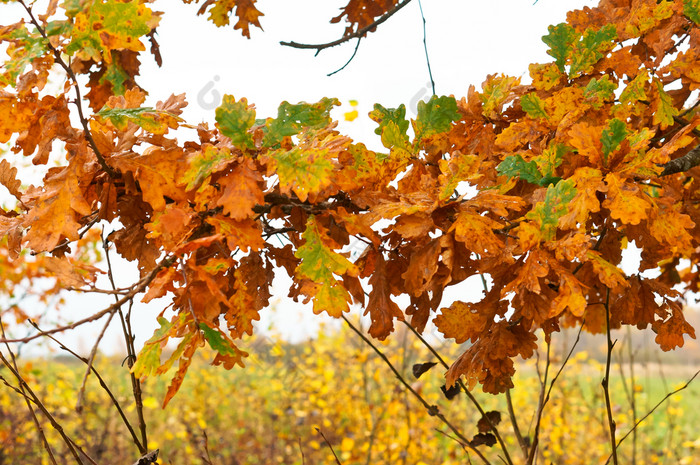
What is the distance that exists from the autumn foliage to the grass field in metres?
2.46

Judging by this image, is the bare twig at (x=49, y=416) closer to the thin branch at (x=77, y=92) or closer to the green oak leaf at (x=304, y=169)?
the thin branch at (x=77, y=92)

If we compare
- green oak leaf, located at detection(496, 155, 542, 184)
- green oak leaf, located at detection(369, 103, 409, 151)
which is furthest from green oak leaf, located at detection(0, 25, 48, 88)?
green oak leaf, located at detection(496, 155, 542, 184)

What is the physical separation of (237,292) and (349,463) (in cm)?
328

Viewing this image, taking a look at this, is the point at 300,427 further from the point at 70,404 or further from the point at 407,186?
the point at 407,186

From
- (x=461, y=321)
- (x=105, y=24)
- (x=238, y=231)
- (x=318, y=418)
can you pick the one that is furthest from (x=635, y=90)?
(x=318, y=418)

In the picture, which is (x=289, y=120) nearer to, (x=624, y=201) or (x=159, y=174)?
(x=159, y=174)

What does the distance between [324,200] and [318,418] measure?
172 inches

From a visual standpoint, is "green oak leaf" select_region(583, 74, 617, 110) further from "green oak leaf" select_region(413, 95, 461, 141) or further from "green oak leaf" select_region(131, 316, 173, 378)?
"green oak leaf" select_region(131, 316, 173, 378)

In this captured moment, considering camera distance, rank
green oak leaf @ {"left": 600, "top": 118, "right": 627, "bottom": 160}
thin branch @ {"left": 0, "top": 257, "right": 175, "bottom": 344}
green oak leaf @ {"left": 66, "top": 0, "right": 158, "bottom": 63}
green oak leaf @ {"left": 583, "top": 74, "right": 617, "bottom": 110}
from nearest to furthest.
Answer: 1. thin branch @ {"left": 0, "top": 257, "right": 175, "bottom": 344}
2. green oak leaf @ {"left": 66, "top": 0, "right": 158, "bottom": 63}
3. green oak leaf @ {"left": 600, "top": 118, "right": 627, "bottom": 160}
4. green oak leaf @ {"left": 583, "top": 74, "right": 617, "bottom": 110}

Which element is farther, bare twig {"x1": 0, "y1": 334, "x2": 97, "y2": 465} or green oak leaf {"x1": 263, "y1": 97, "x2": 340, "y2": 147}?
bare twig {"x1": 0, "y1": 334, "x2": 97, "y2": 465}

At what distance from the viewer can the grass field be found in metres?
3.87

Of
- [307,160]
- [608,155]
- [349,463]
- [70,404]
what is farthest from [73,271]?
[70,404]

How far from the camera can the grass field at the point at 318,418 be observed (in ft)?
12.7

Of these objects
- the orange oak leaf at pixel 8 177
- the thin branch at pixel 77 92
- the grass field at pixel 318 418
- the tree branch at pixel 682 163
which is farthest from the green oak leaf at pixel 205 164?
the grass field at pixel 318 418
